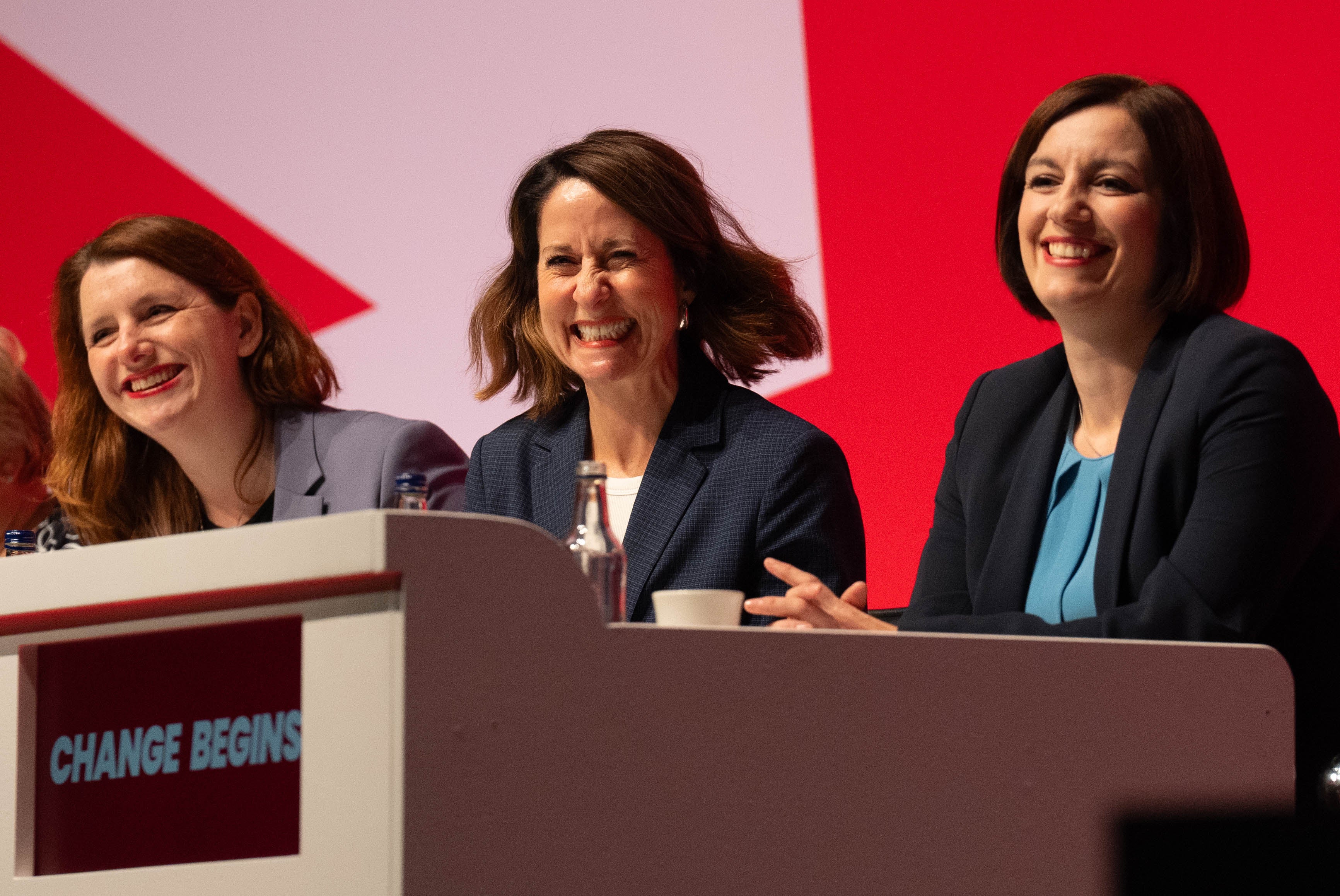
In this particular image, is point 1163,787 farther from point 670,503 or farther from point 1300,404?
point 670,503

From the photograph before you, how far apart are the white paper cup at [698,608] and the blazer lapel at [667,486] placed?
2.58ft

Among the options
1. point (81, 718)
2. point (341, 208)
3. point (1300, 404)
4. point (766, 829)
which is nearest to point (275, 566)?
point (81, 718)

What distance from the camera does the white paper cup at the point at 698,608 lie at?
115 cm

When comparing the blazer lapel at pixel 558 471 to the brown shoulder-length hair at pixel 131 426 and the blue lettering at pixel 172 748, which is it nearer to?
the brown shoulder-length hair at pixel 131 426

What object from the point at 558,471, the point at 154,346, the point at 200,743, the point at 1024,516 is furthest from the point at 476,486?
the point at 200,743

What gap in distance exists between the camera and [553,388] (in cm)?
230

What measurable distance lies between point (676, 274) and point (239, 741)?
1.36 metres

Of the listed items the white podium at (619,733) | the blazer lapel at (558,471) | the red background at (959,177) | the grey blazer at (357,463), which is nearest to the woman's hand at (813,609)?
the white podium at (619,733)

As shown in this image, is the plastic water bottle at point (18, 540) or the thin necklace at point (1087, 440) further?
the thin necklace at point (1087, 440)

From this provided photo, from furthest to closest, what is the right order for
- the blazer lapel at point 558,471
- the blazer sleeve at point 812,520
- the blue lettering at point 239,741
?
1. the blazer lapel at point 558,471
2. the blazer sleeve at point 812,520
3. the blue lettering at point 239,741

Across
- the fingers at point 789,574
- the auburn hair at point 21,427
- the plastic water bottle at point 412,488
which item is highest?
the auburn hair at point 21,427

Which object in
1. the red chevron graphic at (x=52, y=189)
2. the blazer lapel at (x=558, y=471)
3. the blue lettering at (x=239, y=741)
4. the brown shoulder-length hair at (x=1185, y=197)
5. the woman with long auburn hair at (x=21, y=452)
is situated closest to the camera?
the blue lettering at (x=239, y=741)

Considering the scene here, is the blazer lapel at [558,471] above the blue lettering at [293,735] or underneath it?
above

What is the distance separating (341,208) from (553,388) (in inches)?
48.4
